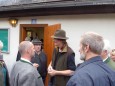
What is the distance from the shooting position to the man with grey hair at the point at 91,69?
299 centimetres

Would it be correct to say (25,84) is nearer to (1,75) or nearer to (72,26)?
(1,75)

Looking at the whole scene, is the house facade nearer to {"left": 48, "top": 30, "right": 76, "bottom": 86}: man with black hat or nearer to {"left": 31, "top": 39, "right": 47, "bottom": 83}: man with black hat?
{"left": 31, "top": 39, "right": 47, "bottom": 83}: man with black hat

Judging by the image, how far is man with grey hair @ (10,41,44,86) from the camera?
13.6 ft

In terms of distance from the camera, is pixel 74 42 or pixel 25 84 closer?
pixel 25 84

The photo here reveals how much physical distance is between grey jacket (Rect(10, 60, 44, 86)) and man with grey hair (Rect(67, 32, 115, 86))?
1161 mm

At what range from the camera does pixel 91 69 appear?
306 centimetres

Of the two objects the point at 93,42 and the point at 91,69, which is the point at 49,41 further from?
the point at 91,69

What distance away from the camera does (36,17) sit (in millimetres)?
8156

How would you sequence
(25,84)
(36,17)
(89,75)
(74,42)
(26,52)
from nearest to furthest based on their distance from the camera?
(89,75) → (25,84) → (26,52) → (74,42) → (36,17)

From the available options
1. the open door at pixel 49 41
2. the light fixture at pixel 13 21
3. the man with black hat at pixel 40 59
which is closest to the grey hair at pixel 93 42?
the man with black hat at pixel 40 59

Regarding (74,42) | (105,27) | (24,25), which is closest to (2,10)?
(24,25)

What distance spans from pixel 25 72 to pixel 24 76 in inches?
2.5

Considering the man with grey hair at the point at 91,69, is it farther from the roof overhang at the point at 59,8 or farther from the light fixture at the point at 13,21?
the light fixture at the point at 13,21

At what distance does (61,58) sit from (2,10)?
395 cm
